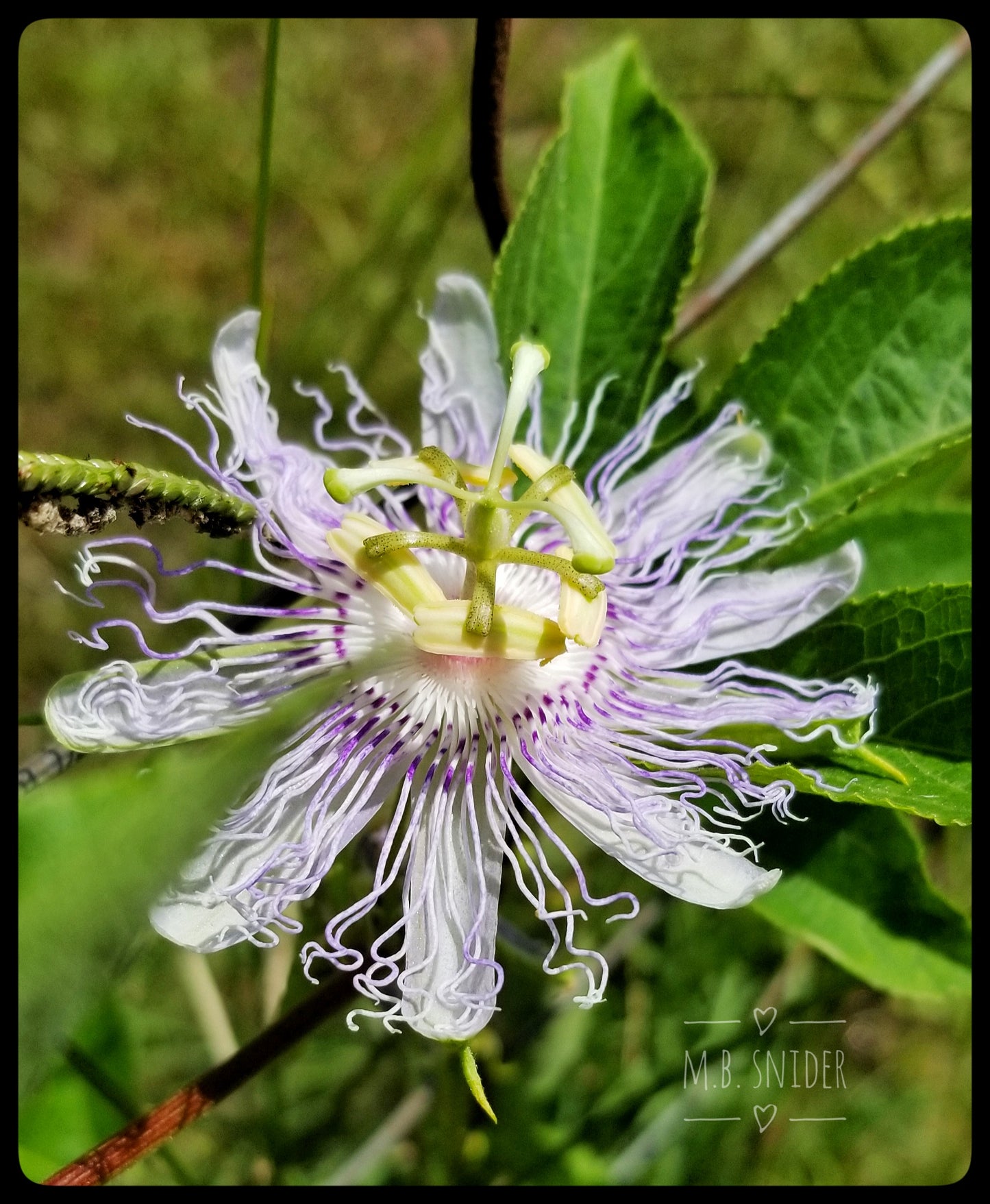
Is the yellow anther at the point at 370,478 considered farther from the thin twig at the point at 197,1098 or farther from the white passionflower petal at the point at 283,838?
the thin twig at the point at 197,1098

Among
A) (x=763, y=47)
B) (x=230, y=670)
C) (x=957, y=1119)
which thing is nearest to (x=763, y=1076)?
(x=230, y=670)

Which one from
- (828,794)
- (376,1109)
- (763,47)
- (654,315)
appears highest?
(763,47)

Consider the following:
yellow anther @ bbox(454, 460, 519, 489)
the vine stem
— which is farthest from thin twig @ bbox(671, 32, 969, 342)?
the vine stem

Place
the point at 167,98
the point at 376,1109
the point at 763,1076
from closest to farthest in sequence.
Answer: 1. the point at 763,1076
2. the point at 376,1109
3. the point at 167,98

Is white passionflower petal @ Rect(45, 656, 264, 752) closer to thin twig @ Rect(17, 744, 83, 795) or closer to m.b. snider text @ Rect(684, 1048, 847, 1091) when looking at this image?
thin twig @ Rect(17, 744, 83, 795)

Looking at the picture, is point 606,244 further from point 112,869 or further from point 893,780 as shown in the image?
point 112,869

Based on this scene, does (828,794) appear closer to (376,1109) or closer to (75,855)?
(75,855)
